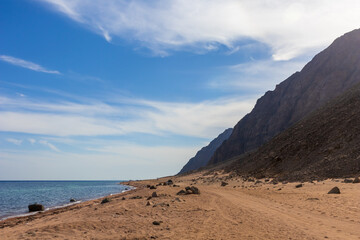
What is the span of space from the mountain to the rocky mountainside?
28.4m

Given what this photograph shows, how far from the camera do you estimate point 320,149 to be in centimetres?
3719

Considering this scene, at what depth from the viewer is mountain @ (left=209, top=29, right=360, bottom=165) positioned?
249 ft

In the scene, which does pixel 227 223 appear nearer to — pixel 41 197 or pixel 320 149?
pixel 320 149

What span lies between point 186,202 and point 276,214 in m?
6.47

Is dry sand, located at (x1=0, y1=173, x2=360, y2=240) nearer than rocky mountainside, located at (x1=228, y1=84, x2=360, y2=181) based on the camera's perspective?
Yes

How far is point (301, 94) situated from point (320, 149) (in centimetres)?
5636

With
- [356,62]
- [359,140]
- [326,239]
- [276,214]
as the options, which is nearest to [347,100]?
[359,140]

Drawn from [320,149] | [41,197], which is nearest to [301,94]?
[320,149]

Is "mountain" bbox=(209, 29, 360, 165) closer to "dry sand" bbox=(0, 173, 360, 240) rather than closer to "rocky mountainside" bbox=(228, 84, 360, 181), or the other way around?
"rocky mountainside" bbox=(228, 84, 360, 181)

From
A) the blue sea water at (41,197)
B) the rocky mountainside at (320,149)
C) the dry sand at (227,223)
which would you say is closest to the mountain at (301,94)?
the rocky mountainside at (320,149)

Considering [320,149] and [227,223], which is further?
[320,149]

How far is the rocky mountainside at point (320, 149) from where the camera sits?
29266 mm

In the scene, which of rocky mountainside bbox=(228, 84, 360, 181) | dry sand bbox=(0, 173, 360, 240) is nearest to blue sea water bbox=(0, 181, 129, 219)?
dry sand bbox=(0, 173, 360, 240)

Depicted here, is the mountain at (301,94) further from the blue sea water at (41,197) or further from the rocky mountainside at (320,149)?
the blue sea water at (41,197)
